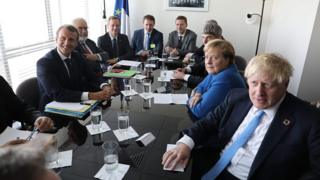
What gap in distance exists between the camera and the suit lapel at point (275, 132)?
130cm

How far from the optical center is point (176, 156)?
130 centimetres

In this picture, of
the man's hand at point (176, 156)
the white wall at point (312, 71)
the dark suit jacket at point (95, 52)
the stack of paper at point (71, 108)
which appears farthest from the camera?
the white wall at point (312, 71)

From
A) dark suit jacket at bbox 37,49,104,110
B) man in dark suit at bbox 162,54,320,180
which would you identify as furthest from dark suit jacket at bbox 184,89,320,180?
dark suit jacket at bbox 37,49,104,110

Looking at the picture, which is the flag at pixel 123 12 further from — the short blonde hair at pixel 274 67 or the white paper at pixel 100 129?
the short blonde hair at pixel 274 67

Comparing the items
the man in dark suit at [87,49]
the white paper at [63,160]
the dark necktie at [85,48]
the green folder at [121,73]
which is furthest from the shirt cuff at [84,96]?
the dark necktie at [85,48]

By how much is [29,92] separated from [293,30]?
377 centimetres

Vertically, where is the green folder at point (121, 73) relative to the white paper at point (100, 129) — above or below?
above

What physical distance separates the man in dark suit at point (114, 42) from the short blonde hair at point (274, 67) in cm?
264

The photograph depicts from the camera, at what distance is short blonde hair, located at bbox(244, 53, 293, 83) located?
132 centimetres

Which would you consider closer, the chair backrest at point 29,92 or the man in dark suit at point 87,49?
the chair backrest at point 29,92

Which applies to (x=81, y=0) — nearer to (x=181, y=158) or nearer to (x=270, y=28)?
(x=270, y=28)

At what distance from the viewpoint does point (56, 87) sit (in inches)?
82.7

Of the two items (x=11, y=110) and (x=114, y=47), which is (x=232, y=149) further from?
(x=114, y=47)

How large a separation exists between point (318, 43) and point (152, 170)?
10.0 ft
